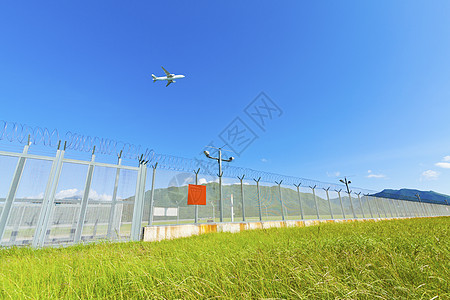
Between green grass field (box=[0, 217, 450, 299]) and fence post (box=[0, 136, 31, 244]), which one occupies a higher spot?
fence post (box=[0, 136, 31, 244])

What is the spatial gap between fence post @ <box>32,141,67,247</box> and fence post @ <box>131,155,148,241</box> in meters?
2.15

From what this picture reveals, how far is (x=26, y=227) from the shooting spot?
4984mm

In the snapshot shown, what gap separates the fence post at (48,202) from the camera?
4.99 metres

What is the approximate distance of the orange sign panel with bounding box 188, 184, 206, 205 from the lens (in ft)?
24.0

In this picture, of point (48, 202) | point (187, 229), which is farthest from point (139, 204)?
point (48, 202)

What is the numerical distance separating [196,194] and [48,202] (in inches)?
173

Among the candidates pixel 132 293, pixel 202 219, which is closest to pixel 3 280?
pixel 132 293

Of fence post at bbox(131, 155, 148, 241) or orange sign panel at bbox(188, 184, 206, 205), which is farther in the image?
orange sign panel at bbox(188, 184, 206, 205)

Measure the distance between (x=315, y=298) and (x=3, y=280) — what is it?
351 cm

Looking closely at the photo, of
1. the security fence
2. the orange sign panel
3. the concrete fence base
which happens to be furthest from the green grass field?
the orange sign panel

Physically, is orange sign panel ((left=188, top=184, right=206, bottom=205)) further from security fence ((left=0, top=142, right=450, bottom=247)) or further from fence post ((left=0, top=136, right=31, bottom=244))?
fence post ((left=0, top=136, right=31, bottom=244))

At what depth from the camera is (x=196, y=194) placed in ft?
24.4

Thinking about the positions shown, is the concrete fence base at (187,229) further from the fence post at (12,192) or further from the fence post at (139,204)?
the fence post at (12,192)

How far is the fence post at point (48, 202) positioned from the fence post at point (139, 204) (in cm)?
215
